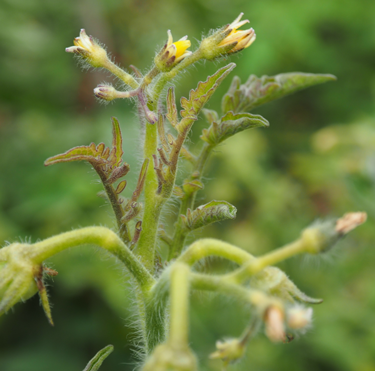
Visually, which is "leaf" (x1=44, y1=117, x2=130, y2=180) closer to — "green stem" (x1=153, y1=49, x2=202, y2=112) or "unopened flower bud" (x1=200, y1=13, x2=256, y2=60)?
"green stem" (x1=153, y1=49, x2=202, y2=112)

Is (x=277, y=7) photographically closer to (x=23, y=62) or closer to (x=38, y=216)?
(x=23, y=62)

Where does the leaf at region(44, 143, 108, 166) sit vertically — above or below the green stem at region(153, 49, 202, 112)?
below

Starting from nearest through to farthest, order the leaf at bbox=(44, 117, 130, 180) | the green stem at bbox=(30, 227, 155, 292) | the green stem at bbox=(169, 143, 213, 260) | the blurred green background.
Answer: the green stem at bbox=(30, 227, 155, 292), the leaf at bbox=(44, 117, 130, 180), the green stem at bbox=(169, 143, 213, 260), the blurred green background

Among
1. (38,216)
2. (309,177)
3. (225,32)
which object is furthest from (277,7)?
(225,32)

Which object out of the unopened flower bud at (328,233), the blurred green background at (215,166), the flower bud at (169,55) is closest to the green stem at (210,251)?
the unopened flower bud at (328,233)

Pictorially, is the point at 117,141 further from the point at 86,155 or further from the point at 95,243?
the point at 95,243

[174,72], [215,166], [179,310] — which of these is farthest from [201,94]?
[215,166]

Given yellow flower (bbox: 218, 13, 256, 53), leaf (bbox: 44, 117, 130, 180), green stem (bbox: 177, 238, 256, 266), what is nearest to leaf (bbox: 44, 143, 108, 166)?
leaf (bbox: 44, 117, 130, 180)
